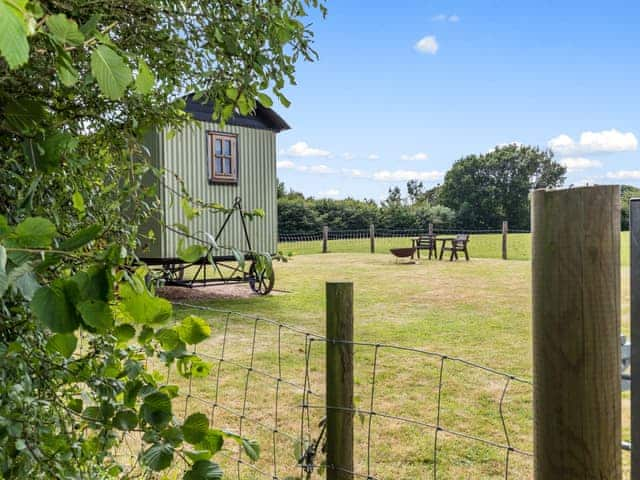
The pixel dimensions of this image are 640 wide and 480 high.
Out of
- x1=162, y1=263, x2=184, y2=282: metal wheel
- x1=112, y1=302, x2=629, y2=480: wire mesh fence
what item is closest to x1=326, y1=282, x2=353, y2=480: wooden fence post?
x1=112, y1=302, x2=629, y2=480: wire mesh fence

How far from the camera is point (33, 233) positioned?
21.2 inches

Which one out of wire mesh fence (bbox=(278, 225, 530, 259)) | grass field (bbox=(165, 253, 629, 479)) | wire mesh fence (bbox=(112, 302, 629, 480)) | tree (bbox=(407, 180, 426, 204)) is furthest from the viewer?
tree (bbox=(407, 180, 426, 204))

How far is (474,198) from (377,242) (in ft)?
74.9

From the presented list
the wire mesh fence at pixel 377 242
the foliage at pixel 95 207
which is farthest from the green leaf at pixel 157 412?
the wire mesh fence at pixel 377 242

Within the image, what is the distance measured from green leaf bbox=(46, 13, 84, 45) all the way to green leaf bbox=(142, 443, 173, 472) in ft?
1.81

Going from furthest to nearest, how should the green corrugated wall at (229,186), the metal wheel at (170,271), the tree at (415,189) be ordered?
the tree at (415,189) → the green corrugated wall at (229,186) → the metal wheel at (170,271)

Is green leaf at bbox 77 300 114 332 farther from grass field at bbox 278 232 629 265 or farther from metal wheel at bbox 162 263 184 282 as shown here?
grass field at bbox 278 232 629 265

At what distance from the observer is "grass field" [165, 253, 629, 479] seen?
10.0 ft

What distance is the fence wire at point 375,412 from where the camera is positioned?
278 centimetres

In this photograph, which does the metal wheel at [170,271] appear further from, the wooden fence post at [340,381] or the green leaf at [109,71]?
the green leaf at [109,71]

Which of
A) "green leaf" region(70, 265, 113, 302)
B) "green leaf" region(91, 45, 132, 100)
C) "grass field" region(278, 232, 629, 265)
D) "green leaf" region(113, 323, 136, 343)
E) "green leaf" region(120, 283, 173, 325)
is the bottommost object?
"grass field" region(278, 232, 629, 265)

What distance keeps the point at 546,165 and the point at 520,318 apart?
46.6 m

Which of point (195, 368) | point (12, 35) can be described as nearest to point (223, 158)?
point (195, 368)

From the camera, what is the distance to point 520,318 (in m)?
7.38
